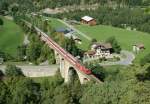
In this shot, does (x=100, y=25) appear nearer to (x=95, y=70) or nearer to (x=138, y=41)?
(x=138, y=41)

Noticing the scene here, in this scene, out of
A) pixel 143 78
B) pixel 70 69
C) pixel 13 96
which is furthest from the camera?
pixel 70 69

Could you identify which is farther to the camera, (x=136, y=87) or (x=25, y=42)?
(x=25, y=42)

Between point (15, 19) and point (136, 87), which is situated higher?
point (136, 87)

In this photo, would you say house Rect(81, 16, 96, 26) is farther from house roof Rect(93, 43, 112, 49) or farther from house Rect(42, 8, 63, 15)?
house roof Rect(93, 43, 112, 49)

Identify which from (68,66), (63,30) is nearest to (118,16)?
(63,30)

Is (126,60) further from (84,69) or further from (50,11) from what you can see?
(50,11)

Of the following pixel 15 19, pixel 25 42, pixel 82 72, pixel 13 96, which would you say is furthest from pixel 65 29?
pixel 13 96
